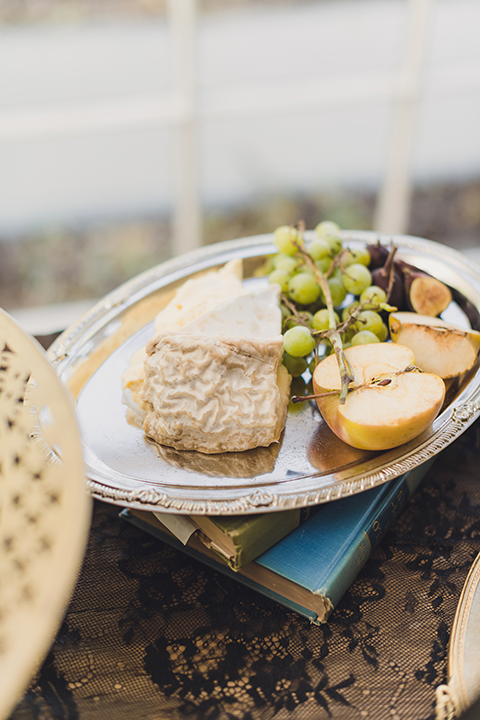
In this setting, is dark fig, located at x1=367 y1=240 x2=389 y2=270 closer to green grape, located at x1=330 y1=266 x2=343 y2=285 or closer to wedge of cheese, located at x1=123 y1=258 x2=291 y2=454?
green grape, located at x1=330 y1=266 x2=343 y2=285

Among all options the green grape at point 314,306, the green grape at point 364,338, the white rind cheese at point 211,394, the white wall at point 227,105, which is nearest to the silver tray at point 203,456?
the white rind cheese at point 211,394

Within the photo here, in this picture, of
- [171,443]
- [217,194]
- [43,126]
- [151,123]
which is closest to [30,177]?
[43,126]

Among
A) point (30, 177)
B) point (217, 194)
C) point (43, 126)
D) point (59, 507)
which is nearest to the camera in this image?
point (59, 507)

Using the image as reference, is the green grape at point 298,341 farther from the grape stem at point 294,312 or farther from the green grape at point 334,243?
the green grape at point 334,243

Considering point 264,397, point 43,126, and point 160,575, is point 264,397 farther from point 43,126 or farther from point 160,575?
point 43,126

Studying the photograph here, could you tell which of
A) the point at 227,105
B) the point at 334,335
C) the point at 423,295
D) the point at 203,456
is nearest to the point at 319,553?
the point at 203,456

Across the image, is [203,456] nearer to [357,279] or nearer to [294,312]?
[294,312]
